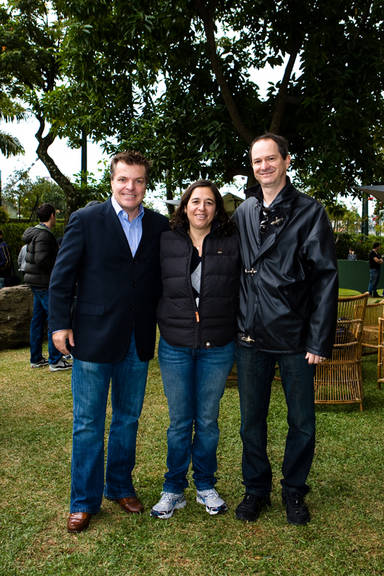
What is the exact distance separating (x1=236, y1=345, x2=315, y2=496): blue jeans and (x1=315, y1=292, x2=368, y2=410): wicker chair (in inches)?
74.7

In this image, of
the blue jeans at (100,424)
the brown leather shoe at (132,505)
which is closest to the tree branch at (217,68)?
the blue jeans at (100,424)

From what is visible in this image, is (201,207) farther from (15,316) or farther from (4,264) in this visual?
(4,264)

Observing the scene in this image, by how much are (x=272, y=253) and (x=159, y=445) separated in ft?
6.72

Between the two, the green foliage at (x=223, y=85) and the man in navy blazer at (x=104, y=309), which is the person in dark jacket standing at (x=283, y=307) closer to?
the man in navy blazer at (x=104, y=309)

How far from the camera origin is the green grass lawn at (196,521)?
2.48 meters

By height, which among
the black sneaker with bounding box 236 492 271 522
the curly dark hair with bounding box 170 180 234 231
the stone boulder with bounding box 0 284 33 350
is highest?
the curly dark hair with bounding box 170 180 234 231

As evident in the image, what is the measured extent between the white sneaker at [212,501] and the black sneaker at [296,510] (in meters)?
0.37

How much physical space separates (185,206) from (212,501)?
1726mm

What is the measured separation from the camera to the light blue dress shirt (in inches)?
110

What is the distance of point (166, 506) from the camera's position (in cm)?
289

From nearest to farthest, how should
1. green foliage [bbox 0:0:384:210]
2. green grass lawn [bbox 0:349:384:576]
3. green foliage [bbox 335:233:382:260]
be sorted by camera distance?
green grass lawn [bbox 0:349:384:576]
green foliage [bbox 0:0:384:210]
green foliage [bbox 335:233:382:260]

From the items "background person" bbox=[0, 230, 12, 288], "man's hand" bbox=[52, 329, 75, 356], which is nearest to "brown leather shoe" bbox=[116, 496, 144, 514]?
"man's hand" bbox=[52, 329, 75, 356]

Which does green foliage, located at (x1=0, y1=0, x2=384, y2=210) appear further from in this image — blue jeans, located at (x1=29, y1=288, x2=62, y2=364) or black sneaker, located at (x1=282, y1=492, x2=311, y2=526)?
black sneaker, located at (x1=282, y1=492, x2=311, y2=526)

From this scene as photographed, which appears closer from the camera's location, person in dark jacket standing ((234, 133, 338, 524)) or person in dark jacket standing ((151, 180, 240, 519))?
person in dark jacket standing ((234, 133, 338, 524))
